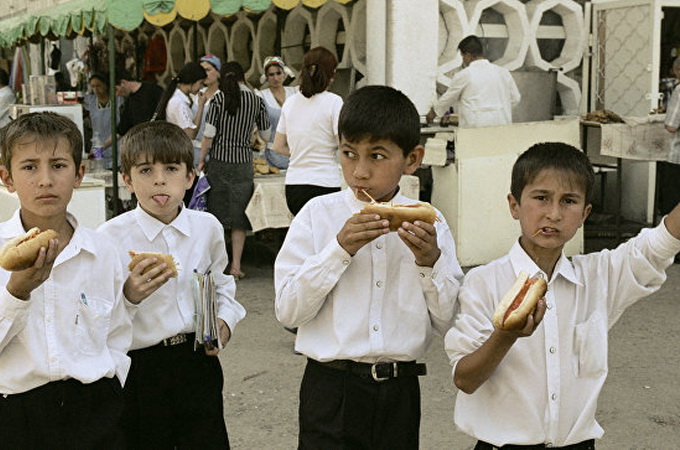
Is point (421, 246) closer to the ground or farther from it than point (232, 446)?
farther from it

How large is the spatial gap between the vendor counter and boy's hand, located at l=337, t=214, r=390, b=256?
5.66 metres

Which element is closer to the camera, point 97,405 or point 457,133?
point 97,405

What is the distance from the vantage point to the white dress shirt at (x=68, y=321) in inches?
99.5

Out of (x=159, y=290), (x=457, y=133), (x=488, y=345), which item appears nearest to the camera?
(x=488, y=345)

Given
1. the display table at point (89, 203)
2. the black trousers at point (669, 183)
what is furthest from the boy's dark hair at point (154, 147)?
the black trousers at point (669, 183)

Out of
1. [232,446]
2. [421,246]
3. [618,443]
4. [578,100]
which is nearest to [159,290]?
[421,246]

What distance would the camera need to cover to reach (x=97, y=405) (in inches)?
105

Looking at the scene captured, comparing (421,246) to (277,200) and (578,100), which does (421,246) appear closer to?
(277,200)

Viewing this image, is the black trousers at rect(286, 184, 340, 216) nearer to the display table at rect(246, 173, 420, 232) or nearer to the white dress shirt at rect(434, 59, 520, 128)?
the display table at rect(246, 173, 420, 232)

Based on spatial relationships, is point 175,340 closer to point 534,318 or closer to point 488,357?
point 488,357

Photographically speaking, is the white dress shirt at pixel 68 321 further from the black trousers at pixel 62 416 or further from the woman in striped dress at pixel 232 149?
the woman in striped dress at pixel 232 149

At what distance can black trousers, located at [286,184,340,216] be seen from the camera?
668cm

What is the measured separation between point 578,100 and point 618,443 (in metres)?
7.21

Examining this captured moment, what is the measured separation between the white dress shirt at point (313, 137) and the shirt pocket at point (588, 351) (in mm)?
4176
